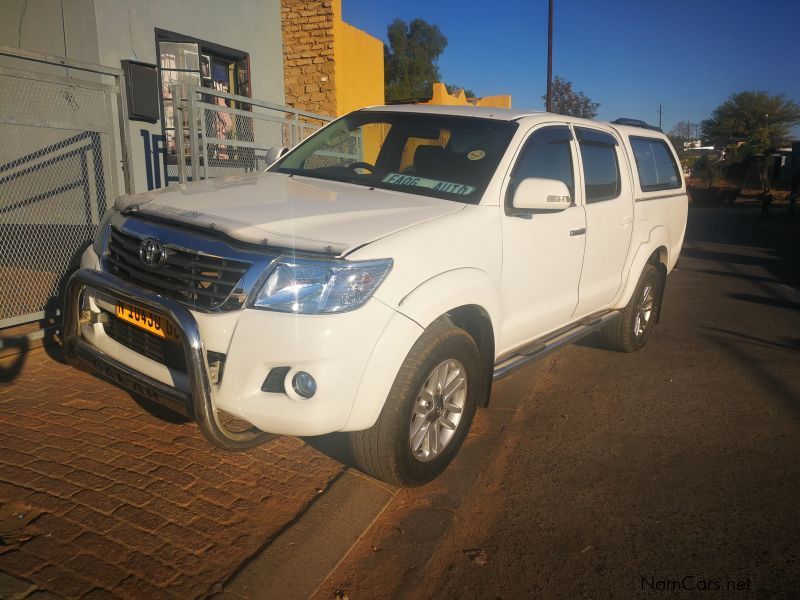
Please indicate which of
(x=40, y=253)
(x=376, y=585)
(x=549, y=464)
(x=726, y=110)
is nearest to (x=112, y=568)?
(x=376, y=585)

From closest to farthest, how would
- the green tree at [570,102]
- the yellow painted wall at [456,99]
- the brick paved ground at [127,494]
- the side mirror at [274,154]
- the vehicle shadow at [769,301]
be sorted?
the brick paved ground at [127,494] < the side mirror at [274,154] < the vehicle shadow at [769,301] < the yellow painted wall at [456,99] < the green tree at [570,102]

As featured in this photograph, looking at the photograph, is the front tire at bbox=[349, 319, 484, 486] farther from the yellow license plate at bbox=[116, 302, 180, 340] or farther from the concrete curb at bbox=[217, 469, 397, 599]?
the yellow license plate at bbox=[116, 302, 180, 340]

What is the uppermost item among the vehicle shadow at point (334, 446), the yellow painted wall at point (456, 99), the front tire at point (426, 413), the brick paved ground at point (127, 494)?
the yellow painted wall at point (456, 99)

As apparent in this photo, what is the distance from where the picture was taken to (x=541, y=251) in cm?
398

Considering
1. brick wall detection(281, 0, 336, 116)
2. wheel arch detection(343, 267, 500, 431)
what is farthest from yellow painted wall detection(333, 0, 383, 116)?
wheel arch detection(343, 267, 500, 431)

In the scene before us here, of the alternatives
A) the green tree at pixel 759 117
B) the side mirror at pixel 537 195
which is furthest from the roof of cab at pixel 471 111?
the green tree at pixel 759 117

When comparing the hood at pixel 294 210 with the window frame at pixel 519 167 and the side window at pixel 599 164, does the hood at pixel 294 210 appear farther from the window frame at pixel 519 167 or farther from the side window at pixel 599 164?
the side window at pixel 599 164

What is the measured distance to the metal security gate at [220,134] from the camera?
6770 millimetres

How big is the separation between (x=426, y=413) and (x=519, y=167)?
1673 mm

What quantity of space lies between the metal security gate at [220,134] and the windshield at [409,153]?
1.61m

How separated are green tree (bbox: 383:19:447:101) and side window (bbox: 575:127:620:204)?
4264 cm

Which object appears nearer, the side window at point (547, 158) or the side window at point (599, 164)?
the side window at point (547, 158)

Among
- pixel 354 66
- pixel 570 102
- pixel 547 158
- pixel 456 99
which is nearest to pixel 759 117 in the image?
pixel 570 102

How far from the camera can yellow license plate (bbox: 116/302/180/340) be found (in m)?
2.79
